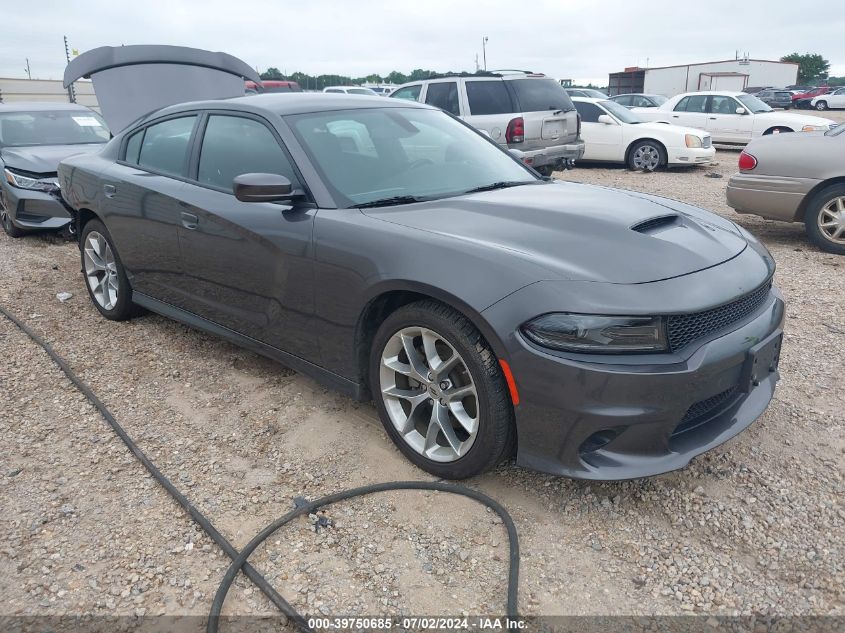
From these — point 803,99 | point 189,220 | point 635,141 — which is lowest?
point 189,220

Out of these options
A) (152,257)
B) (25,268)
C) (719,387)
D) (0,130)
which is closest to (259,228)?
(152,257)

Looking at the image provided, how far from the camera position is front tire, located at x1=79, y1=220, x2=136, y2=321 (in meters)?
4.73

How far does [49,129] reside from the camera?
27.8 feet

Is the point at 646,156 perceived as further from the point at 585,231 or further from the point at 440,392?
the point at 440,392

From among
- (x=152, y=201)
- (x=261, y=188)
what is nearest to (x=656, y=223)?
(x=261, y=188)

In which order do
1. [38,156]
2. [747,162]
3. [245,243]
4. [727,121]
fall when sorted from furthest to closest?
[727,121] → [38,156] → [747,162] → [245,243]

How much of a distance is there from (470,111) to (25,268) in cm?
654

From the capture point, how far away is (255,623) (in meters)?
2.20

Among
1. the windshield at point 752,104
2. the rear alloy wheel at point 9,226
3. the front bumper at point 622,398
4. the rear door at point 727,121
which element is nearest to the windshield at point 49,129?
the rear alloy wheel at point 9,226

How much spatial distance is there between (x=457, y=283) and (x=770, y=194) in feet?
17.7

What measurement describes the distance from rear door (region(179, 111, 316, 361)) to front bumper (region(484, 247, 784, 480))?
1174 millimetres

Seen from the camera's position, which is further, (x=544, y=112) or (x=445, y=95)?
(x=445, y=95)

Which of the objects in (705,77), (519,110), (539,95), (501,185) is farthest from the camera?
(705,77)

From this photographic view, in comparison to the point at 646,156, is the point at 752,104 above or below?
above
